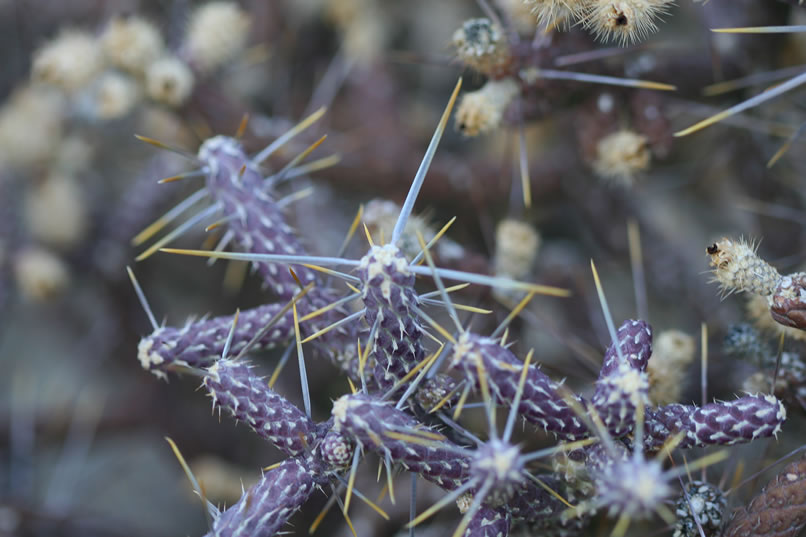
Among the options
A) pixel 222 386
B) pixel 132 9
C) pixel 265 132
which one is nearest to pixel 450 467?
pixel 222 386

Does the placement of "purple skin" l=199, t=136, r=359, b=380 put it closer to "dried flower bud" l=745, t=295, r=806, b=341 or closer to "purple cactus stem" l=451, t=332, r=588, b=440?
"purple cactus stem" l=451, t=332, r=588, b=440

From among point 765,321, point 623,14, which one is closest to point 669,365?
point 765,321

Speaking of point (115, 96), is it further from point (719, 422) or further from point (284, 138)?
point (719, 422)

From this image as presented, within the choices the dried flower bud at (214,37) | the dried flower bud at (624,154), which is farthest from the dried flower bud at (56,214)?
the dried flower bud at (624,154)

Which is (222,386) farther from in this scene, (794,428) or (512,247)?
(794,428)

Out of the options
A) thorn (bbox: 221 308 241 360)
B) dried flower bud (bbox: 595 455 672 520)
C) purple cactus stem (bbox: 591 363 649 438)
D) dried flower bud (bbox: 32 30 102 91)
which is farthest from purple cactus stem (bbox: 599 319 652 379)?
dried flower bud (bbox: 32 30 102 91)

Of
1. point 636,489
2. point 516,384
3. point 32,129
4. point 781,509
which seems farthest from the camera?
point 32,129
